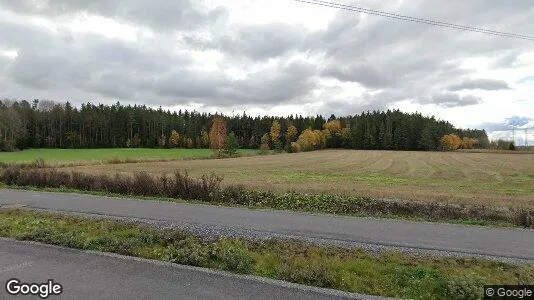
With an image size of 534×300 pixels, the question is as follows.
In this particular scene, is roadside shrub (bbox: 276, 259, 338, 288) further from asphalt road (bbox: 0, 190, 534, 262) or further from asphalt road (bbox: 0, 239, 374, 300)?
asphalt road (bbox: 0, 190, 534, 262)

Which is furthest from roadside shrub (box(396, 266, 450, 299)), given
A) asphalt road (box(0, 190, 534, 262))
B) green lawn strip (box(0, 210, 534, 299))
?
asphalt road (box(0, 190, 534, 262))

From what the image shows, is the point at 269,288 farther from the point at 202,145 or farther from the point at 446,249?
the point at 202,145

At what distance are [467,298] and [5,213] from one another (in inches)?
526

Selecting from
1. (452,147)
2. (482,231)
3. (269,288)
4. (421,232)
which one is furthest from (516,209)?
(452,147)

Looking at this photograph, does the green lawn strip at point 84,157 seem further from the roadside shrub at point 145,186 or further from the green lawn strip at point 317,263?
the green lawn strip at point 317,263

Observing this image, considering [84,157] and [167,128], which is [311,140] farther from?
[84,157]

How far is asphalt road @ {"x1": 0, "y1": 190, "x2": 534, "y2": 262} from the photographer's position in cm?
930

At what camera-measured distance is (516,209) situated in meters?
14.3

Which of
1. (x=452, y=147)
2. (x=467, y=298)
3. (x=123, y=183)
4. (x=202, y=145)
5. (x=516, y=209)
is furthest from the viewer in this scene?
(x=452, y=147)

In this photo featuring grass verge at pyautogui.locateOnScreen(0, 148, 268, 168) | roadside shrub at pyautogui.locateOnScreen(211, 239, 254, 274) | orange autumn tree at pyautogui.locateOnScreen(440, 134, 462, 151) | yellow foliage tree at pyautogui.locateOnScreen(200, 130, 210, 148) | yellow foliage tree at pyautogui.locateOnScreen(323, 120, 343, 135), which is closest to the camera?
roadside shrub at pyautogui.locateOnScreen(211, 239, 254, 274)

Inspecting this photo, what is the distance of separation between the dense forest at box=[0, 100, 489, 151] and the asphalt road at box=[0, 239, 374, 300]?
308ft

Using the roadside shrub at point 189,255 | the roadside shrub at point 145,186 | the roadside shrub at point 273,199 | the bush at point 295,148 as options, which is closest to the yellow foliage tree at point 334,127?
the bush at point 295,148

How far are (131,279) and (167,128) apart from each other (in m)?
117

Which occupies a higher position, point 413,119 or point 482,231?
point 413,119
